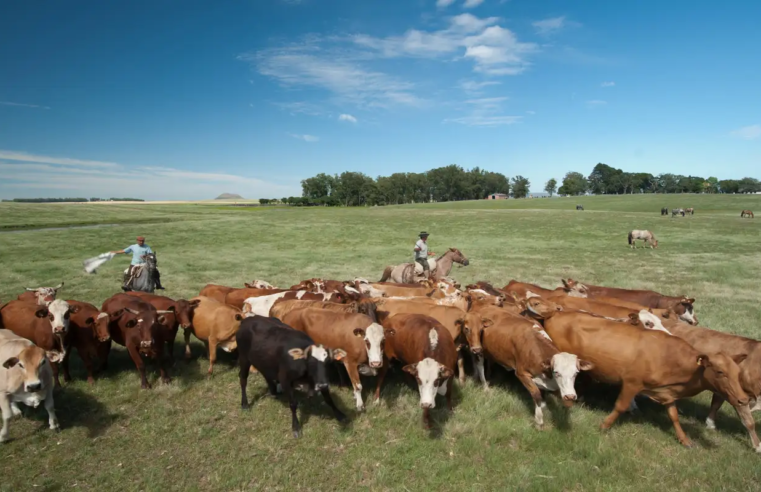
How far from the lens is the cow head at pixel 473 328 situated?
7258 millimetres

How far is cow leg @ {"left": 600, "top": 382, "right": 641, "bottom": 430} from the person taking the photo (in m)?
5.92

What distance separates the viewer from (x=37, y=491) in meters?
4.99

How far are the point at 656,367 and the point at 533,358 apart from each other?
1.68 meters

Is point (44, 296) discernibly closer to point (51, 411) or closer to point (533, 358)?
point (51, 411)

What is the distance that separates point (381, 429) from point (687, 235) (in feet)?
131

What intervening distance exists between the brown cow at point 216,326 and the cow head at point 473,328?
4526 millimetres

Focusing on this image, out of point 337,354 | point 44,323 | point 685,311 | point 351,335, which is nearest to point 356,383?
point 351,335

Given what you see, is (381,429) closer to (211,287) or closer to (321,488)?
(321,488)

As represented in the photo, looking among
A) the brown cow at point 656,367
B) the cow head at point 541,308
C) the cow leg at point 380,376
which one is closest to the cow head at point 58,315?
the cow leg at point 380,376

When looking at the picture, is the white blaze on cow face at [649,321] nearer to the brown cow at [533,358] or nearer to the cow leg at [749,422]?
the cow leg at [749,422]

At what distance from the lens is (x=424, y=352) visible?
6484mm

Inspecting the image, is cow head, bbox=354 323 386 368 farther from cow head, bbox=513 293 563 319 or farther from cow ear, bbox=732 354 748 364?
cow ear, bbox=732 354 748 364

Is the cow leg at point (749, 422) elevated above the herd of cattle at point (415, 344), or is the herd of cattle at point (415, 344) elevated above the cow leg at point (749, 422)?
the herd of cattle at point (415, 344)

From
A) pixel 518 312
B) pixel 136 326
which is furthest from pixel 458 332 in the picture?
pixel 136 326
